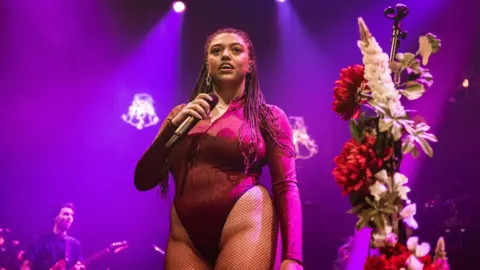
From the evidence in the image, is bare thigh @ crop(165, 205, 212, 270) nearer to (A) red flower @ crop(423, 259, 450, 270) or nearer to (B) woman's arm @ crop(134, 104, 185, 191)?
(B) woman's arm @ crop(134, 104, 185, 191)

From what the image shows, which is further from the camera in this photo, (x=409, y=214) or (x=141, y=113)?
(x=141, y=113)

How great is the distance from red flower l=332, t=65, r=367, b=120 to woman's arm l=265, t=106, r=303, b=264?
0.56m

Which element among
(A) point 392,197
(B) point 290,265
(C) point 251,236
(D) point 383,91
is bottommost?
(B) point 290,265

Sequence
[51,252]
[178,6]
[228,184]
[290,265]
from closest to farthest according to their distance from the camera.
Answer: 1. [290,265]
2. [228,184]
3. [51,252]
4. [178,6]

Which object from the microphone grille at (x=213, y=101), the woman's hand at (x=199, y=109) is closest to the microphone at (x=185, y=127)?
the woman's hand at (x=199, y=109)

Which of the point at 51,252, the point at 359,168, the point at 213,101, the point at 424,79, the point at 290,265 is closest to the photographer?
the point at 359,168

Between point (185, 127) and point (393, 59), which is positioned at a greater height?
point (393, 59)

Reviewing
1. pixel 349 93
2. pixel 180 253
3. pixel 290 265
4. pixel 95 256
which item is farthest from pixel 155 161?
pixel 95 256

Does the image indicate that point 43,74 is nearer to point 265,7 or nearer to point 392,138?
point 265,7

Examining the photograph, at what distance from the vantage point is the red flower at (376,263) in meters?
1.31

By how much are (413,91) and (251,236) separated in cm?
80

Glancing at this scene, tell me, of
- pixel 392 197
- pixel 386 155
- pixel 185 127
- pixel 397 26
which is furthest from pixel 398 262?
pixel 185 127

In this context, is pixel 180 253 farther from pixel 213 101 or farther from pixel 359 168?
pixel 359 168

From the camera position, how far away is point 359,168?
1.41 metres
